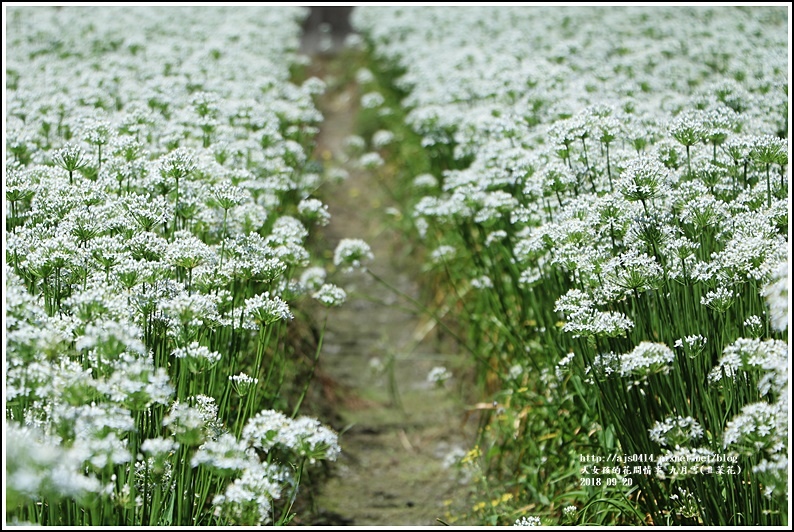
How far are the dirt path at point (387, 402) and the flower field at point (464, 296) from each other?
0.29m

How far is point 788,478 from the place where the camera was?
288 cm

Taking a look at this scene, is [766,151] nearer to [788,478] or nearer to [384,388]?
[788,478]

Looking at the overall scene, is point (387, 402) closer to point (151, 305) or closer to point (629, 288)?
point (629, 288)

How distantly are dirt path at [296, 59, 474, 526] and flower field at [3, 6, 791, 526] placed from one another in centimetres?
29

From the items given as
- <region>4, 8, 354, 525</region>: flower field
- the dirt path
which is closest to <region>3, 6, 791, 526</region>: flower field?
<region>4, 8, 354, 525</region>: flower field

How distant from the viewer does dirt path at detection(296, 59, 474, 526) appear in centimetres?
539

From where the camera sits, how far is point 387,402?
6902 millimetres

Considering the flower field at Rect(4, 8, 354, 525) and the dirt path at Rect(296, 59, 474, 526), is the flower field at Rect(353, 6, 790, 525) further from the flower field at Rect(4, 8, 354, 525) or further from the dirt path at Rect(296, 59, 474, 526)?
the flower field at Rect(4, 8, 354, 525)

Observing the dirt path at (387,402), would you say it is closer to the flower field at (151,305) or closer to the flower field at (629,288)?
the flower field at (629,288)

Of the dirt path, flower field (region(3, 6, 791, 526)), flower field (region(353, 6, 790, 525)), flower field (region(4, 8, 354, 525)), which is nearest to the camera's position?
flower field (region(4, 8, 354, 525))

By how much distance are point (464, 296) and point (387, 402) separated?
1212mm

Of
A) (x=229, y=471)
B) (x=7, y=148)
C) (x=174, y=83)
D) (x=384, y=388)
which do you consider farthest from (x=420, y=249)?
(x=229, y=471)

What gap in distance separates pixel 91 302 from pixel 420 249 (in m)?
6.03

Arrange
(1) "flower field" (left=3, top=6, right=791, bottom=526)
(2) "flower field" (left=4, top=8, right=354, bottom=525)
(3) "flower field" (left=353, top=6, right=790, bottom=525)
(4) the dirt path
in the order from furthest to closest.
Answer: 1. (4) the dirt path
2. (3) "flower field" (left=353, top=6, right=790, bottom=525)
3. (1) "flower field" (left=3, top=6, right=791, bottom=526)
4. (2) "flower field" (left=4, top=8, right=354, bottom=525)
